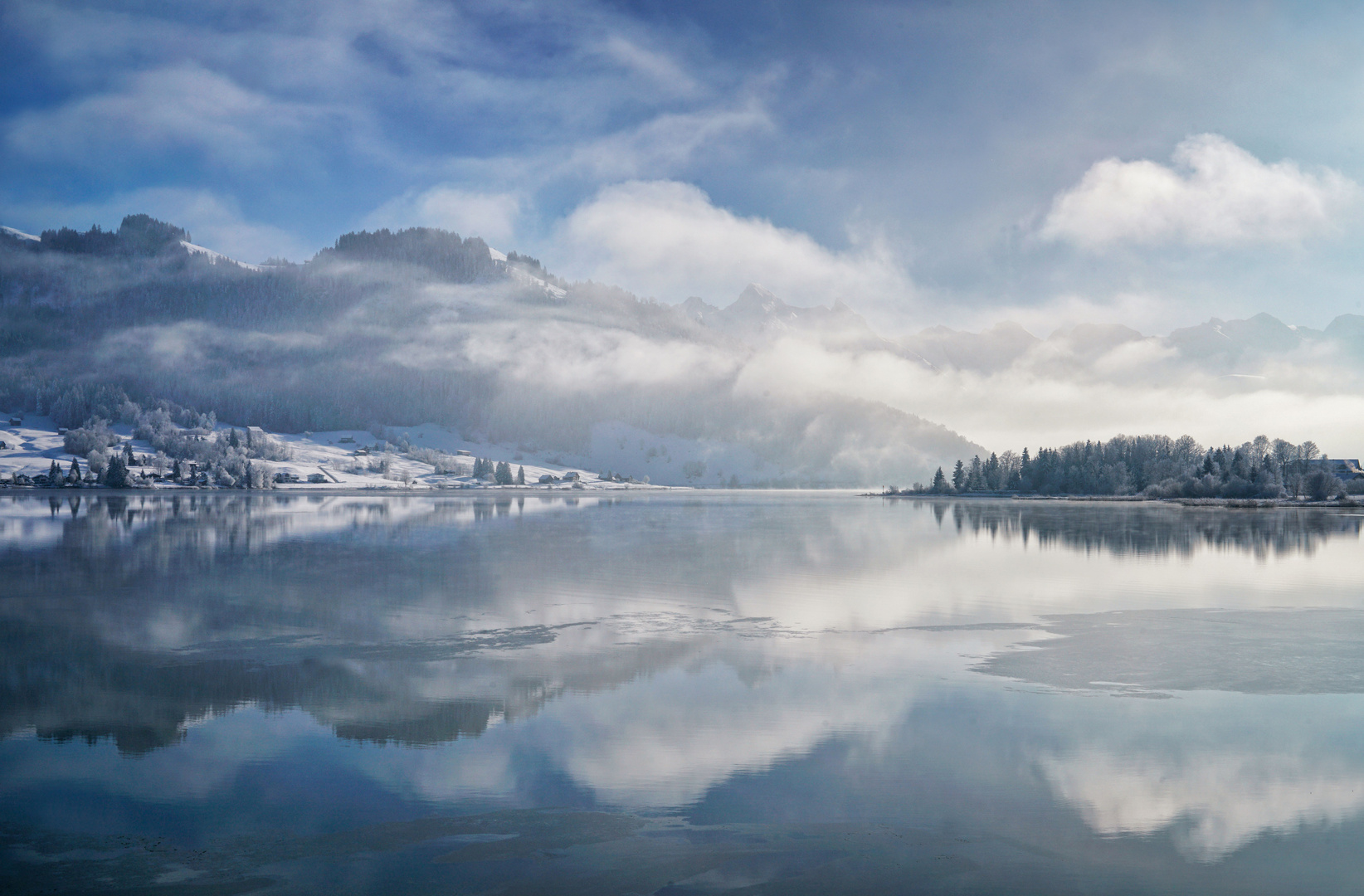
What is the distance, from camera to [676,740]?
594 inches

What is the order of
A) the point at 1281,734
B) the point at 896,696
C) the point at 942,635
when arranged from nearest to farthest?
the point at 1281,734 → the point at 896,696 → the point at 942,635

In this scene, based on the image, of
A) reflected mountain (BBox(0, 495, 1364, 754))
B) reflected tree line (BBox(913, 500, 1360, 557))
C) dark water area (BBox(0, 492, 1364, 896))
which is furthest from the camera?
reflected tree line (BBox(913, 500, 1360, 557))

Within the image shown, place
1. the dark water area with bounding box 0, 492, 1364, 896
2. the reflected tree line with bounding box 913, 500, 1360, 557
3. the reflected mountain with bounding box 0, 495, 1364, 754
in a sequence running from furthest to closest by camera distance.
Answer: the reflected tree line with bounding box 913, 500, 1360, 557 < the reflected mountain with bounding box 0, 495, 1364, 754 < the dark water area with bounding box 0, 492, 1364, 896

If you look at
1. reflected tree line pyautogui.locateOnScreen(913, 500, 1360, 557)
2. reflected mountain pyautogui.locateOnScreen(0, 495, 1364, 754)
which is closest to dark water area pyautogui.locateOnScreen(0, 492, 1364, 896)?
reflected mountain pyautogui.locateOnScreen(0, 495, 1364, 754)

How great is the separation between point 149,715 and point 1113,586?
37023mm

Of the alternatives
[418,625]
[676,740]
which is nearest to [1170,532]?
[418,625]

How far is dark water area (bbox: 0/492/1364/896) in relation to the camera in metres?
10.5

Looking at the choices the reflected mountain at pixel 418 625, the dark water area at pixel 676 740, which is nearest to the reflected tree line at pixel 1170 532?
the reflected mountain at pixel 418 625

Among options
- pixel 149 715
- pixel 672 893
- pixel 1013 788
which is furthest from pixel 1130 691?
pixel 149 715

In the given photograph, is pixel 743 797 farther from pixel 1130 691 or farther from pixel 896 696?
pixel 1130 691

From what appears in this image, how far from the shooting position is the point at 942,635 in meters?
25.2

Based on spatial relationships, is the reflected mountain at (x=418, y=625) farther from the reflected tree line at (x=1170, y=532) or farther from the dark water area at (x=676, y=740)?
the reflected tree line at (x=1170, y=532)

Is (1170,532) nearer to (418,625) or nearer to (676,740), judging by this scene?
(418,625)

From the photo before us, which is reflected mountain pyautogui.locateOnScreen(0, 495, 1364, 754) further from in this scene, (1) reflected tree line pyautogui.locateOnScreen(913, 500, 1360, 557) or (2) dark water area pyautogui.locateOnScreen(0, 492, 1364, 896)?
(1) reflected tree line pyautogui.locateOnScreen(913, 500, 1360, 557)
